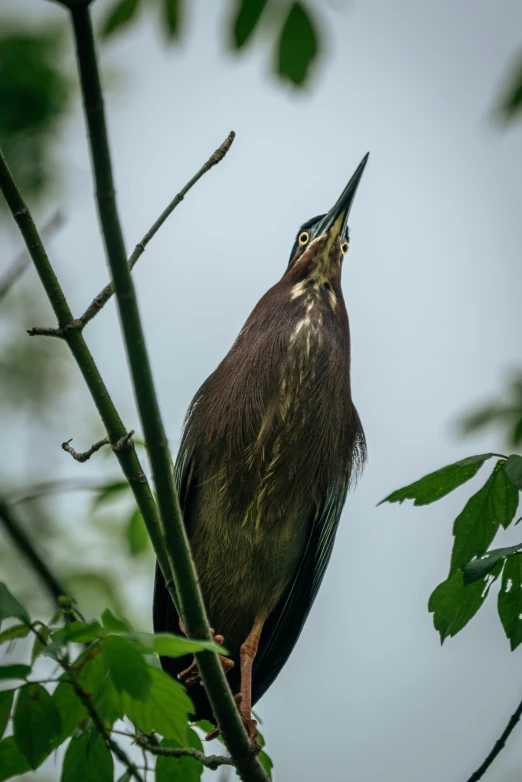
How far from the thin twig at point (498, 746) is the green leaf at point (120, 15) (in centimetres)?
181

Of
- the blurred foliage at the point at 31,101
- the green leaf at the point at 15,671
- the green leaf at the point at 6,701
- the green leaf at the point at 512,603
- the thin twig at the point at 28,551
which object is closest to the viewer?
the green leaf at the point at 15,671

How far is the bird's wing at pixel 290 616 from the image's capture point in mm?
3877

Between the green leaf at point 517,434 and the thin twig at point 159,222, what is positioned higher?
the thin twig at point 159,222

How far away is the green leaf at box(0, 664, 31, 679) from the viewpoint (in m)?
1.66

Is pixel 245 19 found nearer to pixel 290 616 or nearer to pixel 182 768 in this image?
pixel 182 768

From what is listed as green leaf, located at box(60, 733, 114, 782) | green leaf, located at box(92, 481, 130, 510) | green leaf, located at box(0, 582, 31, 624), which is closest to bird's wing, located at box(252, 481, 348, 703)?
green leaf, located at box(92, 481, 130, 510)

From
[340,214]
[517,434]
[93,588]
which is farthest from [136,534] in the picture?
[340,214]

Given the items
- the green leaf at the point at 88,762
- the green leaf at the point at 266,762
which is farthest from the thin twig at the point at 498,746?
the green leaf at the point at 88,762

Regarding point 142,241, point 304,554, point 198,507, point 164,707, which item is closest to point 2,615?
point 164,707

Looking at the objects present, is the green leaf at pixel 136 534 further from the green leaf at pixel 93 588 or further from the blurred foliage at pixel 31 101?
the blurred foliage at pixel 31 101

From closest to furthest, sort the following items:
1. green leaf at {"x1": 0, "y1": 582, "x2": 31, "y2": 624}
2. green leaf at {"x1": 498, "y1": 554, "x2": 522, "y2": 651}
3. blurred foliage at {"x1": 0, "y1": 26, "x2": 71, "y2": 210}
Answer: green leaf at {"x1": 0, "y1": 582, "x2": 31, "y2": 624}, green leaf at {"x1": 498, "y1": 554, "x2": 522, "y2": 651}, blurred foliage at {"x1": 0, "y1": 26, "x2": 71, "y2": 210}

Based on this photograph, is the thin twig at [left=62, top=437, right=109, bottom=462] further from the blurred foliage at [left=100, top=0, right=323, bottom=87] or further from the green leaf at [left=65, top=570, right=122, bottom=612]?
the blurred foliage at [left=100, top=0, right=323, bottom=87]

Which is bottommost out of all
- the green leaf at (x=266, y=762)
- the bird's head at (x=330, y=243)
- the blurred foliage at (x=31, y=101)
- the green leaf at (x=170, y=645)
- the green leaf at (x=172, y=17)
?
the green leaf at (x=266, y=762)

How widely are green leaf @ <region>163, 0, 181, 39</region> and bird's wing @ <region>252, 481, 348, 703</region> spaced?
262 cm
